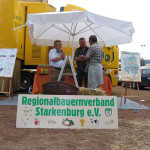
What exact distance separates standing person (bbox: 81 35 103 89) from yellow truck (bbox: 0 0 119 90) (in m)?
3.50

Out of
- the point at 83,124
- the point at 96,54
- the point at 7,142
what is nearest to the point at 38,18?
the point at 96,54

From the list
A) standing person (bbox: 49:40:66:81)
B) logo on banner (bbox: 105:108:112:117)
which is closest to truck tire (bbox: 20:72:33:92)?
standing person (bbox: 49:40:66:81)

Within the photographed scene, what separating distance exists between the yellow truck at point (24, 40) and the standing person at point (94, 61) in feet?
11.5

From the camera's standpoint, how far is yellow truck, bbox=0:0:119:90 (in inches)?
319

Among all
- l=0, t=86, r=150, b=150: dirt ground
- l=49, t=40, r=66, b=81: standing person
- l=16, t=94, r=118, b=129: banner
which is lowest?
l=0, t=86, r=150, b=150: dirt ground

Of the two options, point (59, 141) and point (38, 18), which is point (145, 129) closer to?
point (59, 141)

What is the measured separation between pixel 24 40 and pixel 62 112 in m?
6.07

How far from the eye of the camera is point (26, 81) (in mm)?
9430

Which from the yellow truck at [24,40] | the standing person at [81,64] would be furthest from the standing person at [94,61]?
the yellow truck at [24,40]

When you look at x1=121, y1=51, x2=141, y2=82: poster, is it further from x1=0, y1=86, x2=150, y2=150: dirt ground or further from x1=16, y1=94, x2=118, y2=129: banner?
x1=16, y1=94, x2=118, y2=129: banner

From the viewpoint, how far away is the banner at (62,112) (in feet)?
12.3

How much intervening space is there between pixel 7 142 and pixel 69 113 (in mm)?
1128

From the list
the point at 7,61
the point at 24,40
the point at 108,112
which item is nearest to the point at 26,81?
the point at 24,40

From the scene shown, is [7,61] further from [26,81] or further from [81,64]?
[26,81]
